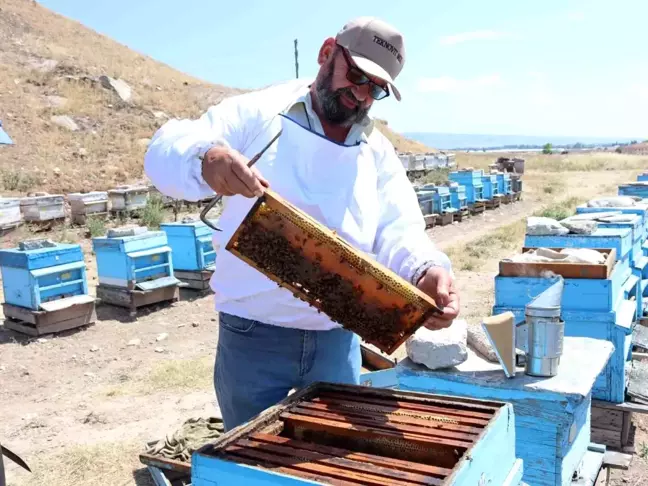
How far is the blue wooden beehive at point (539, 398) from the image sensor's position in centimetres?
268

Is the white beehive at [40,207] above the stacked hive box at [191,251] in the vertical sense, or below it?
above

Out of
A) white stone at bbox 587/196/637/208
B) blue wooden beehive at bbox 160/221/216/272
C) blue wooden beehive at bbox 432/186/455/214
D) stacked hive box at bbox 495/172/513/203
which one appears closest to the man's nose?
white stone at bbox 587/196/637/208

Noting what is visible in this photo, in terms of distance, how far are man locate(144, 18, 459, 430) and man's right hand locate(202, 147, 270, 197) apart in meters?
0.29

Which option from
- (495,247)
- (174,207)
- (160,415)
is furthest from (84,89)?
(160,415)

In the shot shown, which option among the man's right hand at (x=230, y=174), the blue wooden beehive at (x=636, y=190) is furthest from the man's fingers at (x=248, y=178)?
the blue wooden beehive at (x=636, y=190)

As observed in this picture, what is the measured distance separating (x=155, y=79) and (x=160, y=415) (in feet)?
98.8

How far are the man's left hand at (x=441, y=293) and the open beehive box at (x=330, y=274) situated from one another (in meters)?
0.06

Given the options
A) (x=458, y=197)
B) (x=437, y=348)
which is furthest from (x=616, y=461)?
(x=458, y=197)

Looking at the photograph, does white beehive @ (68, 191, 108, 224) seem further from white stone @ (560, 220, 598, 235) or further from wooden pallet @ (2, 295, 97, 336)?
white stone @ (560, 220, 598, 235)

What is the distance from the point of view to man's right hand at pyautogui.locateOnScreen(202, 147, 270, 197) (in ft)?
4.74

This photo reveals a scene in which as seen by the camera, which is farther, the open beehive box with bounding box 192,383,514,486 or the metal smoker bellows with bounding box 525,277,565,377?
the metal smoker bellows with bounding box 525,277,565,377

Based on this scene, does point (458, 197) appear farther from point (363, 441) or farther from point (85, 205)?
point (363, 441)

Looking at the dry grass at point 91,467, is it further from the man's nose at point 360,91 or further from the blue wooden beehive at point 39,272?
the man's nose at point 360,91

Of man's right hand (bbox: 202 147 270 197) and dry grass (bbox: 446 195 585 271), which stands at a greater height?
man's right hand (bbox: 202 147 270 197)
